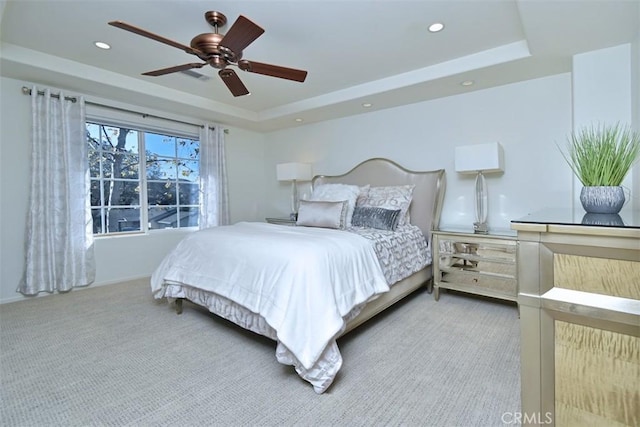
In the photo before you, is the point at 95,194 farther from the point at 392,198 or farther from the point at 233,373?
the point at 392,198

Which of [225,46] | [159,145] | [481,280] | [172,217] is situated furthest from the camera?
[172,217]

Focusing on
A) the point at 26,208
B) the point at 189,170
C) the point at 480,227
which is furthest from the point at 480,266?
the point at 26,208

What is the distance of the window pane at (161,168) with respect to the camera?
4.22 meters

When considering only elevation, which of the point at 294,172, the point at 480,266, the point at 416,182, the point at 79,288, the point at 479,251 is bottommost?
the point at 79,288

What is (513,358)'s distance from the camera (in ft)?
6.46

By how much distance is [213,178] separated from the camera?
15.4 feet

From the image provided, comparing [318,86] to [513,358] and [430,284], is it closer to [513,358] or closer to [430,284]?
[430,284]

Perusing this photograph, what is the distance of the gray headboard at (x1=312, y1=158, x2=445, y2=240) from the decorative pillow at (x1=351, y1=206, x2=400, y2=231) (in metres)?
0.50

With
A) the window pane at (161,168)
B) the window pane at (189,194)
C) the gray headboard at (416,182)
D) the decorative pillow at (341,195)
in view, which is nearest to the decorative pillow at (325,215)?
the decorative pillow at (341,195)

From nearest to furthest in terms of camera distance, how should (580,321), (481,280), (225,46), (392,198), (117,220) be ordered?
(580,321) < (225,46) < (481,280) < (392,198) < (117,220)

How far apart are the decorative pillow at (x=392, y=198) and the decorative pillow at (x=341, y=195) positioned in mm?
166

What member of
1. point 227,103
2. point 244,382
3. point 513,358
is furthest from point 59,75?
point 513,358

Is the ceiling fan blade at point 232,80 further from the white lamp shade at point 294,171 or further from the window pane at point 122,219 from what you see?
the window pane at point 122,219

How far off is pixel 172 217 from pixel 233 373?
3235mm
